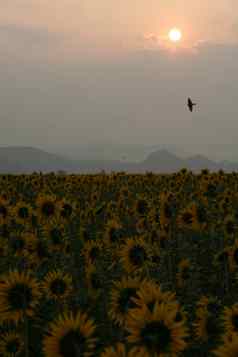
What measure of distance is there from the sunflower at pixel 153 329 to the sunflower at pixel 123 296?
1.07 m

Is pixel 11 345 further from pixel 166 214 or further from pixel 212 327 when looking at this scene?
pixel 166 214

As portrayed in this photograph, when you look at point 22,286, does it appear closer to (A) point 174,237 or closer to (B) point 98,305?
Answer: (B) point 98,305

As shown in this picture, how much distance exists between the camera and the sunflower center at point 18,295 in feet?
16.5

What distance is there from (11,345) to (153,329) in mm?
2515

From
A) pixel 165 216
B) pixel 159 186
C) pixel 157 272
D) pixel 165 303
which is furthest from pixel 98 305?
pixel 159 186

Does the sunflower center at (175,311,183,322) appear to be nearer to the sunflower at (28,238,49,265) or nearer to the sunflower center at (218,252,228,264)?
the sunflower center at (218,252,228,264)

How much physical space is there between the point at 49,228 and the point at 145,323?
5.96m

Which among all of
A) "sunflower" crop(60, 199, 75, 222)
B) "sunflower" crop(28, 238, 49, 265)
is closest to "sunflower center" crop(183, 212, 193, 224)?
"sunflower" crop(60, 199, 75, 222)

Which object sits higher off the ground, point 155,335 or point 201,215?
point 201,215

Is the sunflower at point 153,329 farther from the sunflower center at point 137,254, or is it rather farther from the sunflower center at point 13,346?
the sunflower center at point 137,254

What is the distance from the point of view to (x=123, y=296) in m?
4.98

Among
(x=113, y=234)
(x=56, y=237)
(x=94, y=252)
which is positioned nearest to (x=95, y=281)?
(x=94, y=252)

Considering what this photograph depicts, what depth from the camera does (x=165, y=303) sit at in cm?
386

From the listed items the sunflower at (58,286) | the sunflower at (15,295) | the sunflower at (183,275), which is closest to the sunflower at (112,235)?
the sunflower at (183,275)
